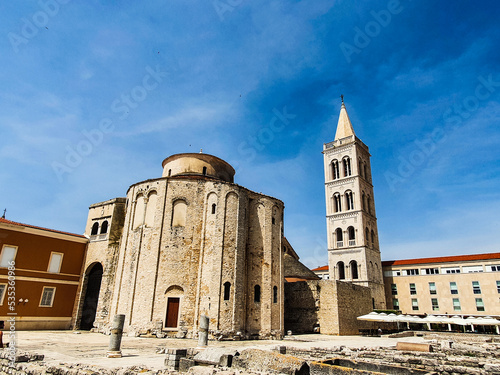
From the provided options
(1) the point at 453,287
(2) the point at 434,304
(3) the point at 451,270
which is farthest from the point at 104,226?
(3) the point at 451,270

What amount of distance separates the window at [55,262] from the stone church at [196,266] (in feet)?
7.04

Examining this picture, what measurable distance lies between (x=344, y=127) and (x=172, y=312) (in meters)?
42.6

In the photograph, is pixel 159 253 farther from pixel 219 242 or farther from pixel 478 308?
pixel 478 308

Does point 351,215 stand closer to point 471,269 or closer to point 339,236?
point 339,236

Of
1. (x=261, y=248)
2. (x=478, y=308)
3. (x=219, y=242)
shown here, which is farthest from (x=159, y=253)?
(x=478, y=308)

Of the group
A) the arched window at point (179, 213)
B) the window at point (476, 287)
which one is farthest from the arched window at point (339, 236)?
the arched window at point (179, 213)

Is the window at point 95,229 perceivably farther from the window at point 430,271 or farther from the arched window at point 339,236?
the window at point 430,271

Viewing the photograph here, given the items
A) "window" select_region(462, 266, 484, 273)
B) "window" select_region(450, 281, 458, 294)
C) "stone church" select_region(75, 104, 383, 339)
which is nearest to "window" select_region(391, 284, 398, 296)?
"window" select_region(450, 281, 458, 294)

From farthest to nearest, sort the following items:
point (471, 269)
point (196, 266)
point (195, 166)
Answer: point (471, 269)
point (195, 166)
point (196, 266)

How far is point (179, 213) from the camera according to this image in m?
24.3

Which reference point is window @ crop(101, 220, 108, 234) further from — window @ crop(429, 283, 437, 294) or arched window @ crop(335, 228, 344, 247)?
window @ crop(429, 283, 437, 294)

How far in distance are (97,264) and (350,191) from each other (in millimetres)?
35186

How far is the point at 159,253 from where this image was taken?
2305cm

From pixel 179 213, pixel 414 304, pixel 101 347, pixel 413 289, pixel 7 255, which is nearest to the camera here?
pixel 101 347
